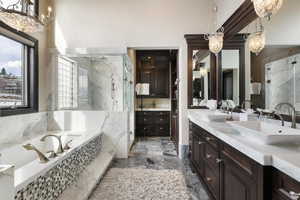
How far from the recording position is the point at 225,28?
3521mm

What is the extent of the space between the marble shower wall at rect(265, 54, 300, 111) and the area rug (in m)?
1.53

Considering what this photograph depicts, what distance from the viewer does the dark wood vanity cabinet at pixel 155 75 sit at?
20.5 ft

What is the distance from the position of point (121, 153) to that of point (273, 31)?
10.5 ft

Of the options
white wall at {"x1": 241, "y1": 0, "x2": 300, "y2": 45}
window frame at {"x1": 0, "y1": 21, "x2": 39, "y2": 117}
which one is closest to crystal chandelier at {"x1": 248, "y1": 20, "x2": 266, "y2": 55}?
white wall at {"x1": 241, "y1": 0, "x2": 300, "y2": 45}

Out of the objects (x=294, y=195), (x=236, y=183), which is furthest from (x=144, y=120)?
(x=294, y=195)

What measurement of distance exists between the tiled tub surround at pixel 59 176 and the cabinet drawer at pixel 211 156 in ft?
5.32

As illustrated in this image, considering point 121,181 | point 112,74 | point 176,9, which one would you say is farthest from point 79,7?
point 121,181

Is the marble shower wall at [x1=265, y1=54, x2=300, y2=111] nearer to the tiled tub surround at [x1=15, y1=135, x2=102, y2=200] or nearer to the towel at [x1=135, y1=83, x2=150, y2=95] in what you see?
the tiled tub surround at [x1=15, y1=135, x2=102, y2=200]

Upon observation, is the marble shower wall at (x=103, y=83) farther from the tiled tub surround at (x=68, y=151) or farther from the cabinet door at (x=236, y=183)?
the cabinet door at (x=236, y=183)

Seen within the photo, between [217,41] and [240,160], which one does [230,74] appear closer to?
[217,41]

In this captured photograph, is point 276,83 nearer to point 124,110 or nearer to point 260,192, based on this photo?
point 260,192

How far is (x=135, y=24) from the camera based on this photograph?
404 centimetres

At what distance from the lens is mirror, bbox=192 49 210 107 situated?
155 inches

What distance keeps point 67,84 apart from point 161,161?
8.36 ft
